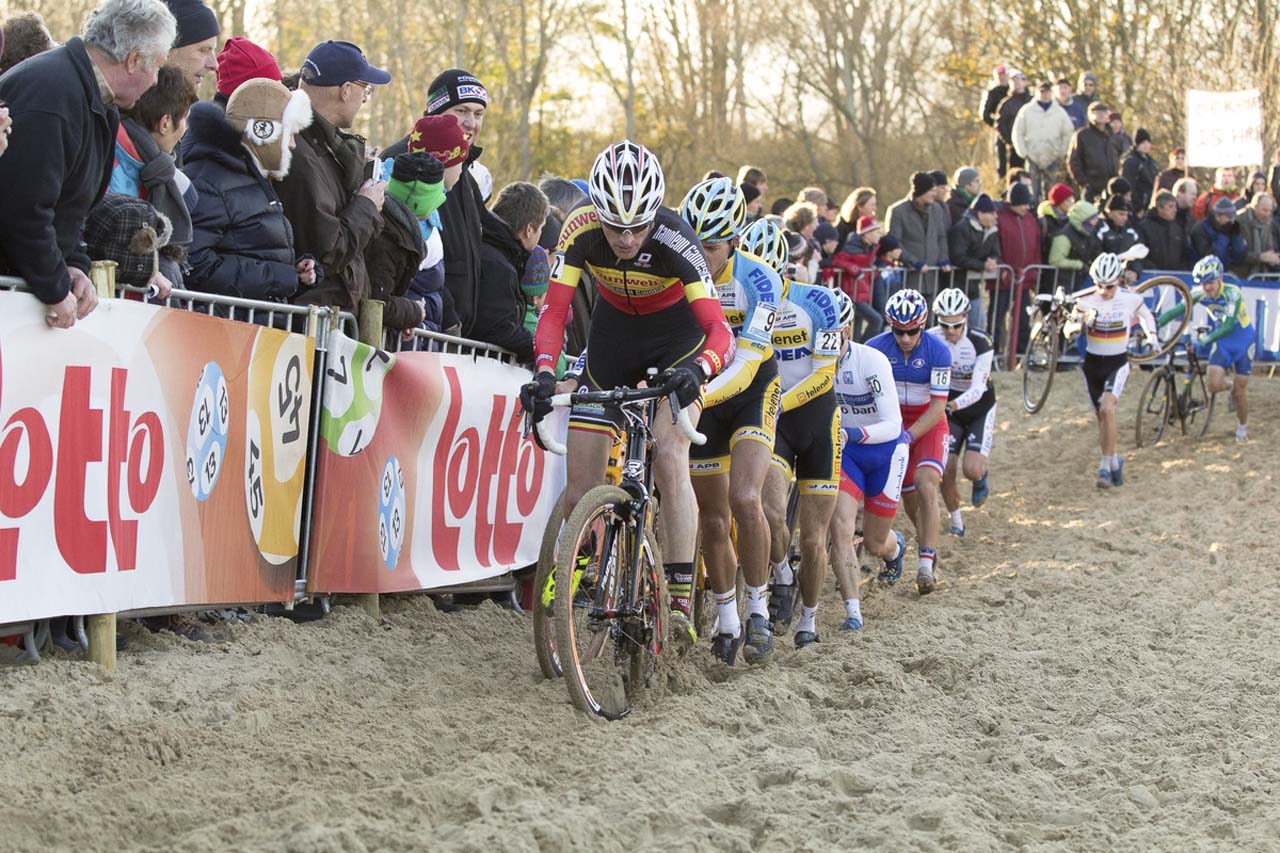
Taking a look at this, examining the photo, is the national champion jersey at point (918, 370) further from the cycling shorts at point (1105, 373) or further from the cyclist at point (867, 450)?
the cycling shorts at point (1105, 373)

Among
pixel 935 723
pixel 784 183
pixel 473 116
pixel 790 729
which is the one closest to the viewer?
pixel 790 729

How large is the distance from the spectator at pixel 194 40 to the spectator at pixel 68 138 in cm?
91

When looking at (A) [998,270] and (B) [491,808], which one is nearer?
(B) [491,808]

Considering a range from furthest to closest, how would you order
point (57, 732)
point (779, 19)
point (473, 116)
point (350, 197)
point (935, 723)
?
point (779, 19)
point (473, 116)
point (350, 197)
point (935, 723)
point (57, 732)

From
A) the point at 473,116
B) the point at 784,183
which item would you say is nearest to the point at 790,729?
the point at 473,116

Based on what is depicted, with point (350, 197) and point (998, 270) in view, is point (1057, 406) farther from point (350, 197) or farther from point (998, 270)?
point (350, 197)

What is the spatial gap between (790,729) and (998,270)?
14240mm

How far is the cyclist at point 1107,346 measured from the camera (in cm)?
1554

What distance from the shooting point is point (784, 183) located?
116 ft

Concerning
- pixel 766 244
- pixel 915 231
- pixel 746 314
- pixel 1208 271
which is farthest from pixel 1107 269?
pixel 746 314

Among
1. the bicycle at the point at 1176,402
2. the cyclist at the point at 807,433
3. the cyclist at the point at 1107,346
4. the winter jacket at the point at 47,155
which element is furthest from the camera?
the bicycle at the point at 1176,402

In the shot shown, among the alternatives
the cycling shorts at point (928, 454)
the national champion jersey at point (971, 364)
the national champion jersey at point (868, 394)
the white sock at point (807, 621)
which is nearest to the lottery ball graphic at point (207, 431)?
the white sock at point (807, 621)

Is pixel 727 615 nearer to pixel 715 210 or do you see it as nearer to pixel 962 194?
pixel 715 210

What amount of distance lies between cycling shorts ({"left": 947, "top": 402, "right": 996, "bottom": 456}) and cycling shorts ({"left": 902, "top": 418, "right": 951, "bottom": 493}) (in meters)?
2.39
